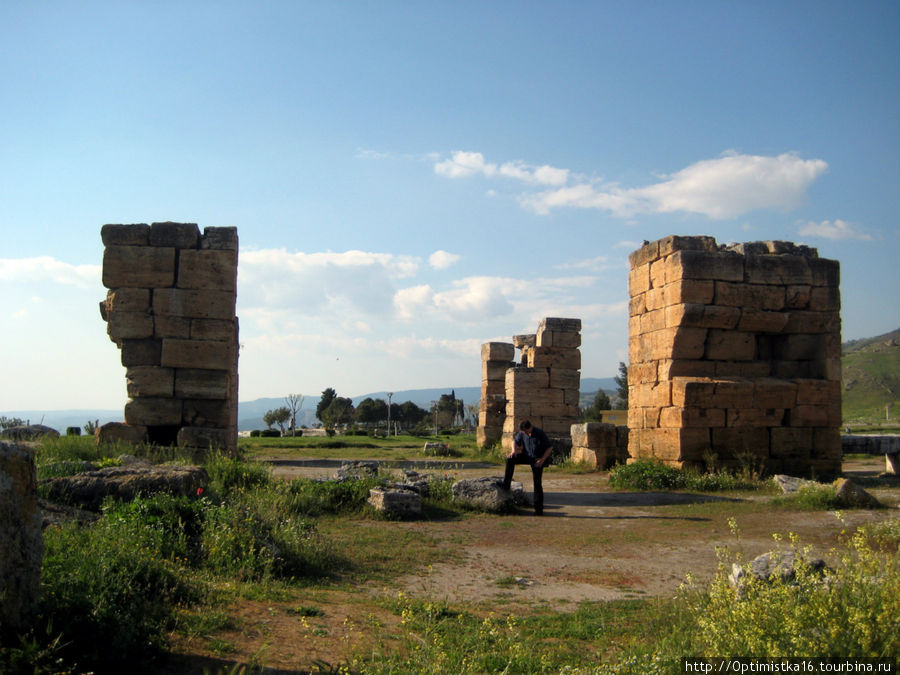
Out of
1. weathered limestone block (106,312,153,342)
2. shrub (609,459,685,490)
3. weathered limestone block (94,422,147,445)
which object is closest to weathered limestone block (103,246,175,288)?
weathered limestone block (106,312,153,342)

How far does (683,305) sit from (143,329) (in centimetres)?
1034

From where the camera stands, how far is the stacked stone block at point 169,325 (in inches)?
523

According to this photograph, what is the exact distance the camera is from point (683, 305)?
1355cm

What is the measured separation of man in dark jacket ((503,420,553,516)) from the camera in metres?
10.4

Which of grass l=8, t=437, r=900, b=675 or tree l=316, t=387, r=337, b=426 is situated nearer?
grass l=8, t=437, r=900, b=675

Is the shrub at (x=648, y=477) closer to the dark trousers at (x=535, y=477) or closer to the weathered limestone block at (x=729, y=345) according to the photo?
the weathered limestone block at (x=729, y=345)

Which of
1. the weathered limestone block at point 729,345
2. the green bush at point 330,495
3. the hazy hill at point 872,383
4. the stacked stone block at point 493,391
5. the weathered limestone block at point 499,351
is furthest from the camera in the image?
the hazy hill at point 872,383

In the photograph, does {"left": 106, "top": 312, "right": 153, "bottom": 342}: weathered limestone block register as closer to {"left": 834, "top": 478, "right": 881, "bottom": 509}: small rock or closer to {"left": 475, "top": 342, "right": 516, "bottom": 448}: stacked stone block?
{"left": 834, "top": 478, "right": 881, "bottom": 509}: small rock

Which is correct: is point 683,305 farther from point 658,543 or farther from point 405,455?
point 405,455

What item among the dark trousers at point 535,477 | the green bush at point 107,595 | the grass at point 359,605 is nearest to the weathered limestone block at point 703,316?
the dark trousers at point 535,477

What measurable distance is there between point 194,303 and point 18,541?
10323mm

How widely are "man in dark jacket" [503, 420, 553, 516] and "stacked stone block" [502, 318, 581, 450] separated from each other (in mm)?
9797

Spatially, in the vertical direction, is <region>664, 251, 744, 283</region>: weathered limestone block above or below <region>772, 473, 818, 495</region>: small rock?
above

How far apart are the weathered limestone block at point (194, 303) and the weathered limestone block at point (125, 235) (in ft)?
3.50
